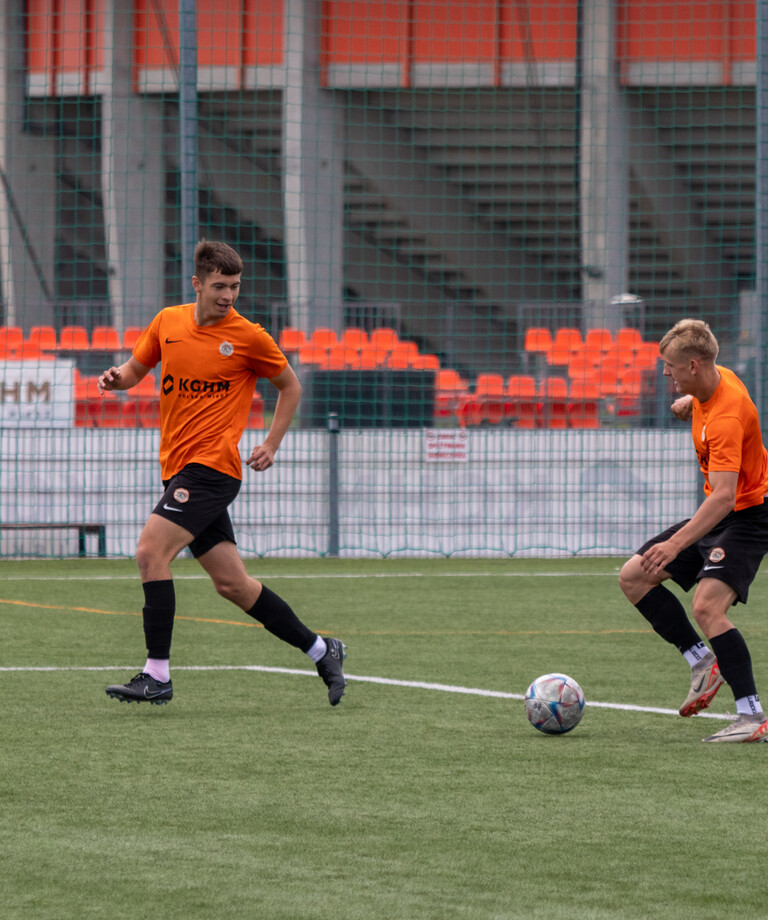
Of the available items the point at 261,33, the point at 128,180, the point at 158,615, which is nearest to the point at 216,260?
the point at 158,615

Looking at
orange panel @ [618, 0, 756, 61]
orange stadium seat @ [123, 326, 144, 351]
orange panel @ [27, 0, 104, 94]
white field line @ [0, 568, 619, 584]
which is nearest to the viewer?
white field line @ [0, 568, 619, 584]

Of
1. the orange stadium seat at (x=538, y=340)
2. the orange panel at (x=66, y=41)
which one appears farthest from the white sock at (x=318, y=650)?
the orange panel at (x=66, y=41)

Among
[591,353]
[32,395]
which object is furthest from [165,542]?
[591,353]

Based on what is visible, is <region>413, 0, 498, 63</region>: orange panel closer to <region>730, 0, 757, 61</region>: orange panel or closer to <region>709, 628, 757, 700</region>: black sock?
<region>730, 0, 757, 61</region>: orange panel

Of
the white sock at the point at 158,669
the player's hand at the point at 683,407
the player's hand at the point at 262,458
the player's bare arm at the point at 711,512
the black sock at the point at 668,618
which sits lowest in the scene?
the white sock at the point at 158,669

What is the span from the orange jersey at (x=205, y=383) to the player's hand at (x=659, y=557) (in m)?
1.61

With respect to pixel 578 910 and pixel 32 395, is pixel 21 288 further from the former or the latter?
pixel 578 910

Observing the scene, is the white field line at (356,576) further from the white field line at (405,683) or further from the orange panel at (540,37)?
the orange panel at (540,37)

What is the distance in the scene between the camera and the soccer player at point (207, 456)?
5.57 metres

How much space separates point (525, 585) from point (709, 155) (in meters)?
12.9

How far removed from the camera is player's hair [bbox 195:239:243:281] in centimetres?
554

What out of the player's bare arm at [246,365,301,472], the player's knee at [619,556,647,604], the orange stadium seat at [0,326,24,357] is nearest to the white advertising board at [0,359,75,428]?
the orange stadium seat at [0,326,24,357]

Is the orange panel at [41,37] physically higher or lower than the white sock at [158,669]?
higher

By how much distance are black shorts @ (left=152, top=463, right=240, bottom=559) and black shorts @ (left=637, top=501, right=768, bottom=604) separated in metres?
1.60
